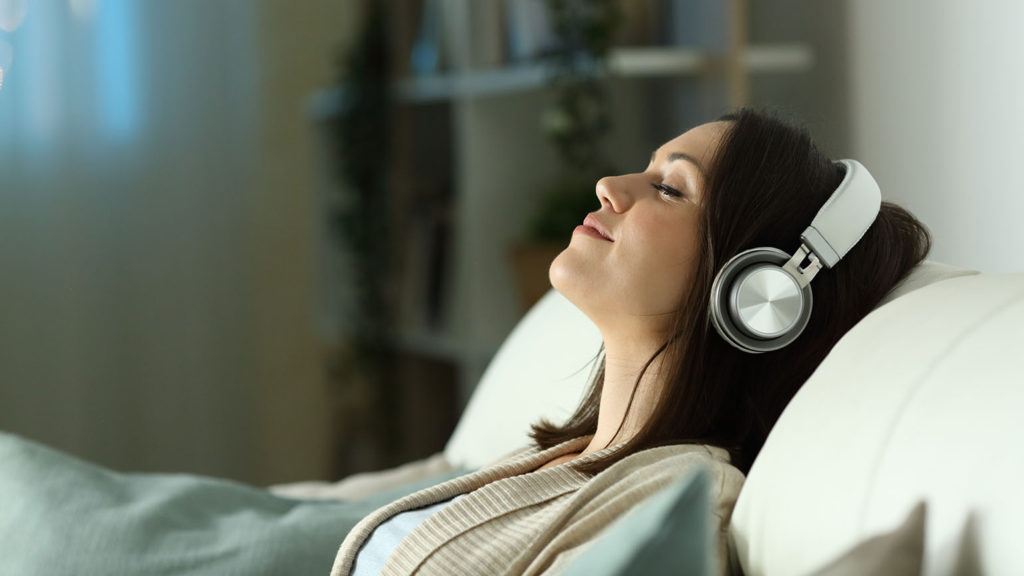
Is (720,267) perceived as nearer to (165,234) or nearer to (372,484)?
(372,484)

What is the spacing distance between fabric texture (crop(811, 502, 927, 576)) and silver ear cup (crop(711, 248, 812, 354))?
290 millimetres

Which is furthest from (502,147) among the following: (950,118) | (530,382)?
(530,382)

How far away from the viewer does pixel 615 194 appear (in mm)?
1021

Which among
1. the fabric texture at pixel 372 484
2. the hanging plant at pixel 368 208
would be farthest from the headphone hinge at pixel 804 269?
the hanging plant at pixel 368 208

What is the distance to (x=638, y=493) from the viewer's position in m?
0.78

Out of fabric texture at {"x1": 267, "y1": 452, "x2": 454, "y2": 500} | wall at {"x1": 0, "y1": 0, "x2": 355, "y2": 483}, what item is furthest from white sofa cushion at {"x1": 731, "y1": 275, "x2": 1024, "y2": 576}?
wall at {"x1": 0, "y1": 0, "x2": 355, "y2": 483}

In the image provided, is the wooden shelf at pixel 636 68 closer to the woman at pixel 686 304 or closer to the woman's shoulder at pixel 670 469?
the woman at pixel 686 304

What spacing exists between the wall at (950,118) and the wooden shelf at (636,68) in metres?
0.17

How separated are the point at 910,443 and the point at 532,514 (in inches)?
12.6

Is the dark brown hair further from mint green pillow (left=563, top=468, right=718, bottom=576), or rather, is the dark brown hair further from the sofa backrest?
mint green pillow (left=563, top=468, right=718, bottom=576)

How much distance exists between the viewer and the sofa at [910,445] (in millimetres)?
590

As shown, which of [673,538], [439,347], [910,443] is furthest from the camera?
[439,347]

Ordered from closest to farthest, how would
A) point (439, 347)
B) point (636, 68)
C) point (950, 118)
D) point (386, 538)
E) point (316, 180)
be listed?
point (386, 538)
point (950, 118)
point (636, 68)
point (439, 347)
point (316, 180)

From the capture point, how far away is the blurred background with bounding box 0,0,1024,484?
215 centimetres
